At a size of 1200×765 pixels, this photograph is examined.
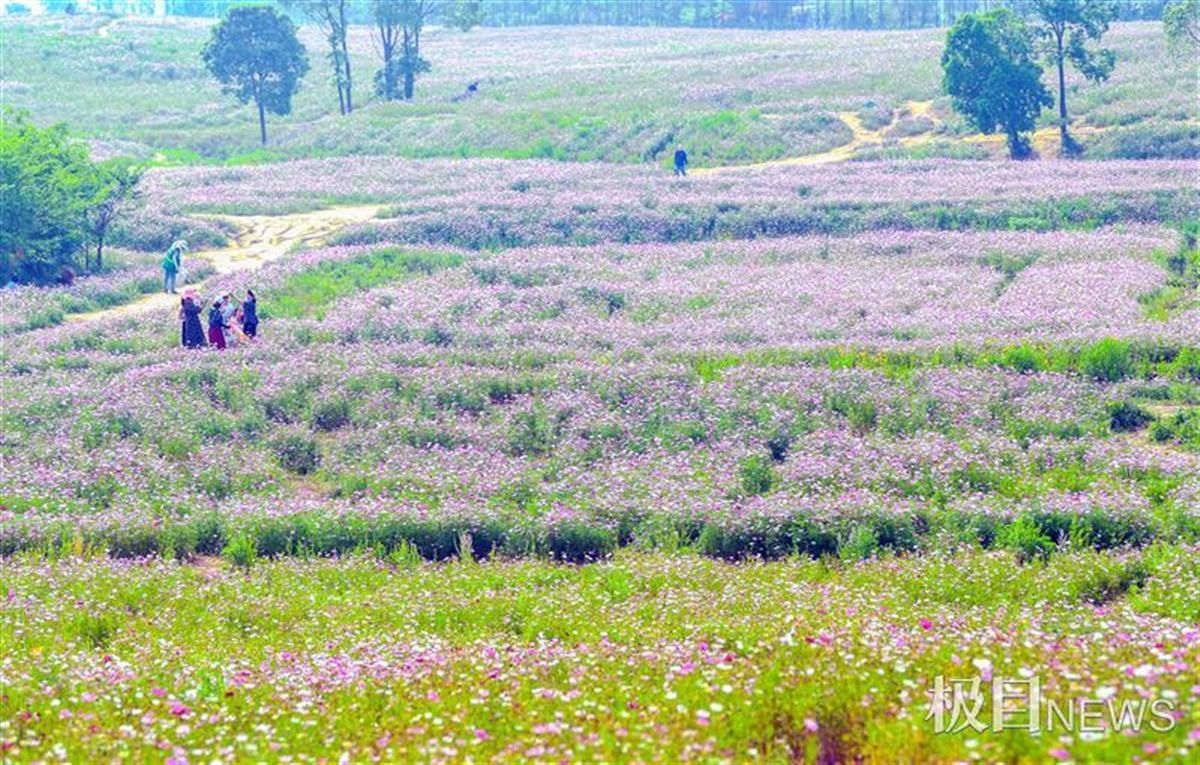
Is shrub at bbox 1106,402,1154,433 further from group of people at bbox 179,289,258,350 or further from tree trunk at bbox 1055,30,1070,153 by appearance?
tree trunk at bbox 1055,30,1070,153

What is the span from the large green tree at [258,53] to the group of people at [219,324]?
45.9 metres

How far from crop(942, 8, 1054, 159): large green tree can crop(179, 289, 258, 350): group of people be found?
32.3 metres

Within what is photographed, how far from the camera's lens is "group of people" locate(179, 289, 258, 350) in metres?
24.9

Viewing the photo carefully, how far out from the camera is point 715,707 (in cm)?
750

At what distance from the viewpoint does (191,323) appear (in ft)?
82.2

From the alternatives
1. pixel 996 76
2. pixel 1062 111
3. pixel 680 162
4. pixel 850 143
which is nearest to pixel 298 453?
pixel 680 162

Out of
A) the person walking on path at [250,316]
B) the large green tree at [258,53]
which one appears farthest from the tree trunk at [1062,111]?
→ the large green tree at [258,53]

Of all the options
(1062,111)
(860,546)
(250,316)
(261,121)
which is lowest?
(860,546)

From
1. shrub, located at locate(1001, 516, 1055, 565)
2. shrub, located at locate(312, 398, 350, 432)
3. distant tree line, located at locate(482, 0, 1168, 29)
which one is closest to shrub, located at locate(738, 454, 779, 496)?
shrub, located at locate(1001, 516, 1055, 565)

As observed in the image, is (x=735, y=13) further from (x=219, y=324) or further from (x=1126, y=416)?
(x=1126, y=416)

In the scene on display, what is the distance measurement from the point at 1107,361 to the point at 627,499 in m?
8.89

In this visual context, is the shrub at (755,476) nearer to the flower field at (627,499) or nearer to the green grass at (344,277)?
the flower field at (627,499)

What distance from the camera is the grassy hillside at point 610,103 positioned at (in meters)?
53.5

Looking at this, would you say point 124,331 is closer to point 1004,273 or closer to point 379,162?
point 1004,273
